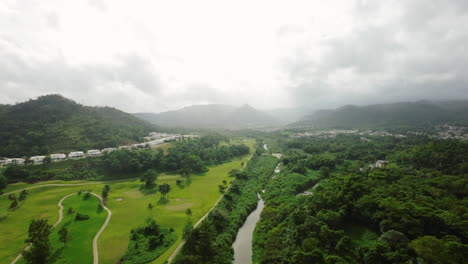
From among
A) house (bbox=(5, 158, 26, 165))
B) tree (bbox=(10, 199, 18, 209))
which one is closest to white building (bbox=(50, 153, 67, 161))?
house (bbox=(5, 158, 26, 165))

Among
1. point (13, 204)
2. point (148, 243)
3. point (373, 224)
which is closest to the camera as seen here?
point (148, 243)

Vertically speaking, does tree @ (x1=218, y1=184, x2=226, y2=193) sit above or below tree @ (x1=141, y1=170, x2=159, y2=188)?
below

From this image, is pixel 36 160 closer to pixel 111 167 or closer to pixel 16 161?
pixel 16 161

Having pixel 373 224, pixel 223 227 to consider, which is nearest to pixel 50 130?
pixel 223 227

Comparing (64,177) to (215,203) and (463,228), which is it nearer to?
(215,203)

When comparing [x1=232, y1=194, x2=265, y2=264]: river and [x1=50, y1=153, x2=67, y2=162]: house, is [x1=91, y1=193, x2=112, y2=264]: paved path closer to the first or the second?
[x1=232, y1=194, x2=265, y2=264]: river

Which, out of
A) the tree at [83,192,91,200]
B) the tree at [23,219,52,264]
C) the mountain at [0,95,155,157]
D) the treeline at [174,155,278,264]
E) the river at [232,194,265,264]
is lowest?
the river at [232,194,265,264]
